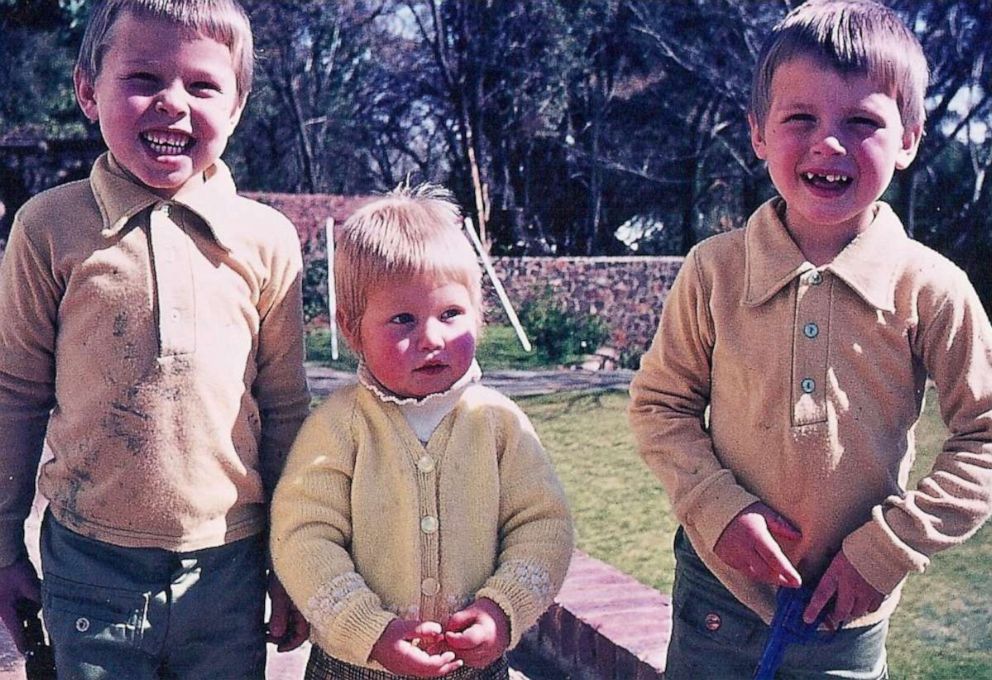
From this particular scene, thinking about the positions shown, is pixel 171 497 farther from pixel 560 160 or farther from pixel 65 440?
pixel 560 160

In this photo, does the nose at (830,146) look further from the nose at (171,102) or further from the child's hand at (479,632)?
the nose at (171,102)

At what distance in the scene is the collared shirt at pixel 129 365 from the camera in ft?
5.98

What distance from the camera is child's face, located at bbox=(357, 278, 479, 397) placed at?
1844 millimetres

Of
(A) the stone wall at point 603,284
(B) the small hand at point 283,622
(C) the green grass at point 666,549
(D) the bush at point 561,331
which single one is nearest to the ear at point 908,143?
(B) the small hand at point 283,622

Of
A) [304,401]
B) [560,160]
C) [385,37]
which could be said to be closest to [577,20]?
[560,160]

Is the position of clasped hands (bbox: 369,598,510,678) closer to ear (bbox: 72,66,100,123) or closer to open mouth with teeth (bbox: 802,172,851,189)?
open mouth with teeth (bbox: 802,172,851,189)

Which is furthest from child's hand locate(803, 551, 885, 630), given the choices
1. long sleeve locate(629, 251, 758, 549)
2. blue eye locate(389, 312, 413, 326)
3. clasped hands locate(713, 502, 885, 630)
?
blue eye locate(389, 312, 413, 326)

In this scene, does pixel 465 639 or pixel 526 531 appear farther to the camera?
pixel 526 531

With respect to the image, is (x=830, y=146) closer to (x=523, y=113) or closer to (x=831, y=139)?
(x=831, y=139)

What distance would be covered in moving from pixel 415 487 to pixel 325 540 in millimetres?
165

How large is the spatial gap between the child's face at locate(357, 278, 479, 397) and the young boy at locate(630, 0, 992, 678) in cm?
39

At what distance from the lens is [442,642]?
1.76 meters

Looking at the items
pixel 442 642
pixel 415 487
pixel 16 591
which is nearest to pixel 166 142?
pixel 415 487

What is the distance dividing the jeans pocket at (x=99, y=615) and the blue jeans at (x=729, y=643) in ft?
2.98
